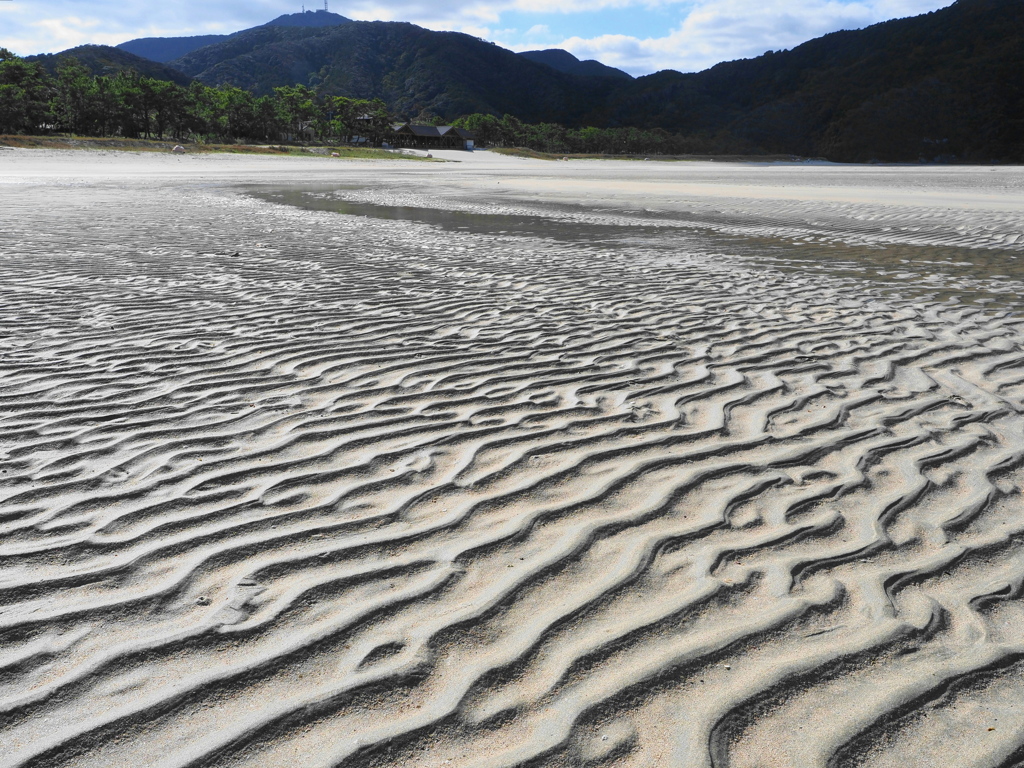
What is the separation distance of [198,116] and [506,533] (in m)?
83.6

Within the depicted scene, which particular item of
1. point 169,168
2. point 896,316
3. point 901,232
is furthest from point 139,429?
point 169,168

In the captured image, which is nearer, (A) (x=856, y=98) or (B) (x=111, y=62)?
(A) (x=856, y=98)

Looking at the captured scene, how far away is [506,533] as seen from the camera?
310 centimetres

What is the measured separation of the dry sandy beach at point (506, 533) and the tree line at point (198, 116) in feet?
234

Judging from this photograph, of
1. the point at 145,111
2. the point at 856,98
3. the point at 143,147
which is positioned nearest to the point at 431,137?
the point at 145,111

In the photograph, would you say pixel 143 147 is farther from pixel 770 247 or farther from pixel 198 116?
pixel 770 247

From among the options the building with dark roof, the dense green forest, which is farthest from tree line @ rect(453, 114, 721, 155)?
the dense green forest

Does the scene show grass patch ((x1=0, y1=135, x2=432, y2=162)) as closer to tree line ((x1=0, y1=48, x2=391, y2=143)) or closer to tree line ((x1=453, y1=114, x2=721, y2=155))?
tree line ((x1=0, y1=48, x2=391, y2=143))

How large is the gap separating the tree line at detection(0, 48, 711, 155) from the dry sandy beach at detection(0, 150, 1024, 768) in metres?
71.5

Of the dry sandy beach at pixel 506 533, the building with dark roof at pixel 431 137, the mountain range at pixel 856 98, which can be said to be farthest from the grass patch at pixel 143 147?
the mountain range at pixel 856 98

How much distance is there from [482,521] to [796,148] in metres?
143

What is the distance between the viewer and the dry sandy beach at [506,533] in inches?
82.2

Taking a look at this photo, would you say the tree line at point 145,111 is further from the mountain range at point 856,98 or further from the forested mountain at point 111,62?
the forested mountain at point 111,62

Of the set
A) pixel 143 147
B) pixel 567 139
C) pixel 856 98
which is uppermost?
pixel 856 98
